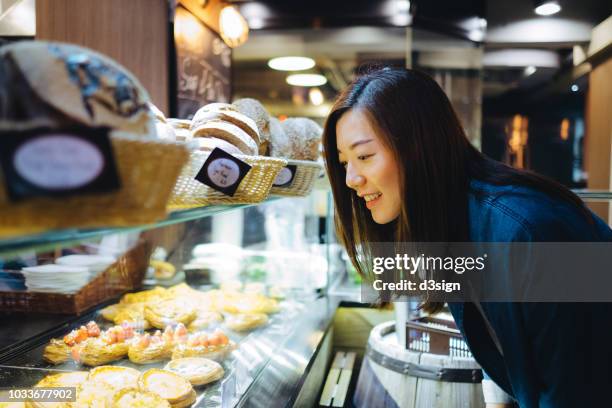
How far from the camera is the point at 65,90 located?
587mm

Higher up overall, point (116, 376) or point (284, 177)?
point (284, 177)

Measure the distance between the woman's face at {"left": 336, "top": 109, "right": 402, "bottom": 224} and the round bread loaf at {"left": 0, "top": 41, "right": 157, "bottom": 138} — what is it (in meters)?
0.67

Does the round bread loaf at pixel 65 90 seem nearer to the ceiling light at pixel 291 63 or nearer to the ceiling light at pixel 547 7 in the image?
the ceiling light at pixel 547 7

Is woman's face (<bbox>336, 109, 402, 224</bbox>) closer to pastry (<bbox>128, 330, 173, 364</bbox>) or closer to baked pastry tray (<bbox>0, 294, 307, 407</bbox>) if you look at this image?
baked pastry tray (<bbox>0, 294, 307, 407</bbox>)

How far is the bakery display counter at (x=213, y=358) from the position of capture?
4.71 ft

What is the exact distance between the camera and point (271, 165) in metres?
1.35

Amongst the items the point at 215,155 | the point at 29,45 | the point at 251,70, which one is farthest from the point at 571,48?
the point at 29,45

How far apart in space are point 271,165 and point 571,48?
14.9 feet

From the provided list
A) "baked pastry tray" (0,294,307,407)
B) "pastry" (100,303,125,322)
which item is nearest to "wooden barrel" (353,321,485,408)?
"baked pastry tray" (0,294,307,407)

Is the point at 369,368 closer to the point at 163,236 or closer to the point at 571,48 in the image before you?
the point at 163,236

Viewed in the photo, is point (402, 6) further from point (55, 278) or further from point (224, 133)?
point (55, 278)

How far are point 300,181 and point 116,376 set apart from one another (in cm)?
90

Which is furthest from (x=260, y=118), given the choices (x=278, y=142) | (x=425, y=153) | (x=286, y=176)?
(x=425, y=153)

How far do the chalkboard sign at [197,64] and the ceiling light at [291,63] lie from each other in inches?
73.2
